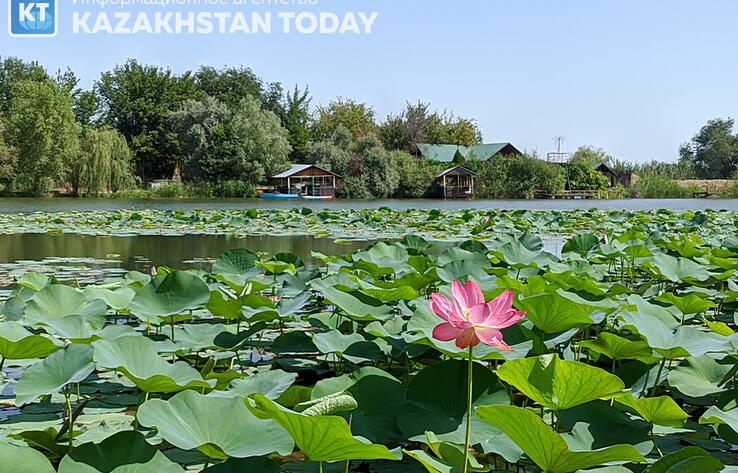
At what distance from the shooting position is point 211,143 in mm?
27422

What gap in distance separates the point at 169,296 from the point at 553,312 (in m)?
0.85

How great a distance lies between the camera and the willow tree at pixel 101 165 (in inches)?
831

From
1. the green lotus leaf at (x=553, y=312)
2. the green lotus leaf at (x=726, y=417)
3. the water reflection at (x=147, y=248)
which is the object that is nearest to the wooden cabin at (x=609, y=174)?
the water reflection at (x=147, y=248)

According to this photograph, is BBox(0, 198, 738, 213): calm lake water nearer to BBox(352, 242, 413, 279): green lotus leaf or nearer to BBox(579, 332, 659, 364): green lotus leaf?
BBox(352, 242, 413, 279): green lotus leaf

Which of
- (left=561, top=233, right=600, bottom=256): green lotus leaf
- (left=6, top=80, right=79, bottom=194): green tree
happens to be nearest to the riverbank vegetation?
(left=6, top=80, right=79, bottom=194): green tree

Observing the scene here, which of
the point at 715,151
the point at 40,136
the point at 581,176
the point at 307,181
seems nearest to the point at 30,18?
the point at 40,136

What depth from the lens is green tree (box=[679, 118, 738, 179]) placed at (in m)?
48.5

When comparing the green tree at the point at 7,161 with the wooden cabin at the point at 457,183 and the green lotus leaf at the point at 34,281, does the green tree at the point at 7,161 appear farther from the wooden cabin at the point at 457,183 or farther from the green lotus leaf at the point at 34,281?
the green lotus leaf at the point at 34,281

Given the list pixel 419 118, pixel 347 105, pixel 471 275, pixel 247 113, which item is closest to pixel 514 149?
pixel 419 118

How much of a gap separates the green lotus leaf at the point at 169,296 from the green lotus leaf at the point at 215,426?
2.34 feet

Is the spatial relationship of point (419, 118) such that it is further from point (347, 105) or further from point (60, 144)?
point (60, 144)

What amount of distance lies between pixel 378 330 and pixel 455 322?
73cm

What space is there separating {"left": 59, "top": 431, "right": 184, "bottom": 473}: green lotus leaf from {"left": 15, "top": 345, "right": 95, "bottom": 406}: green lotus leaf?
0.28 meters

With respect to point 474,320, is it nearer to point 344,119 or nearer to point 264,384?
point 264,384
